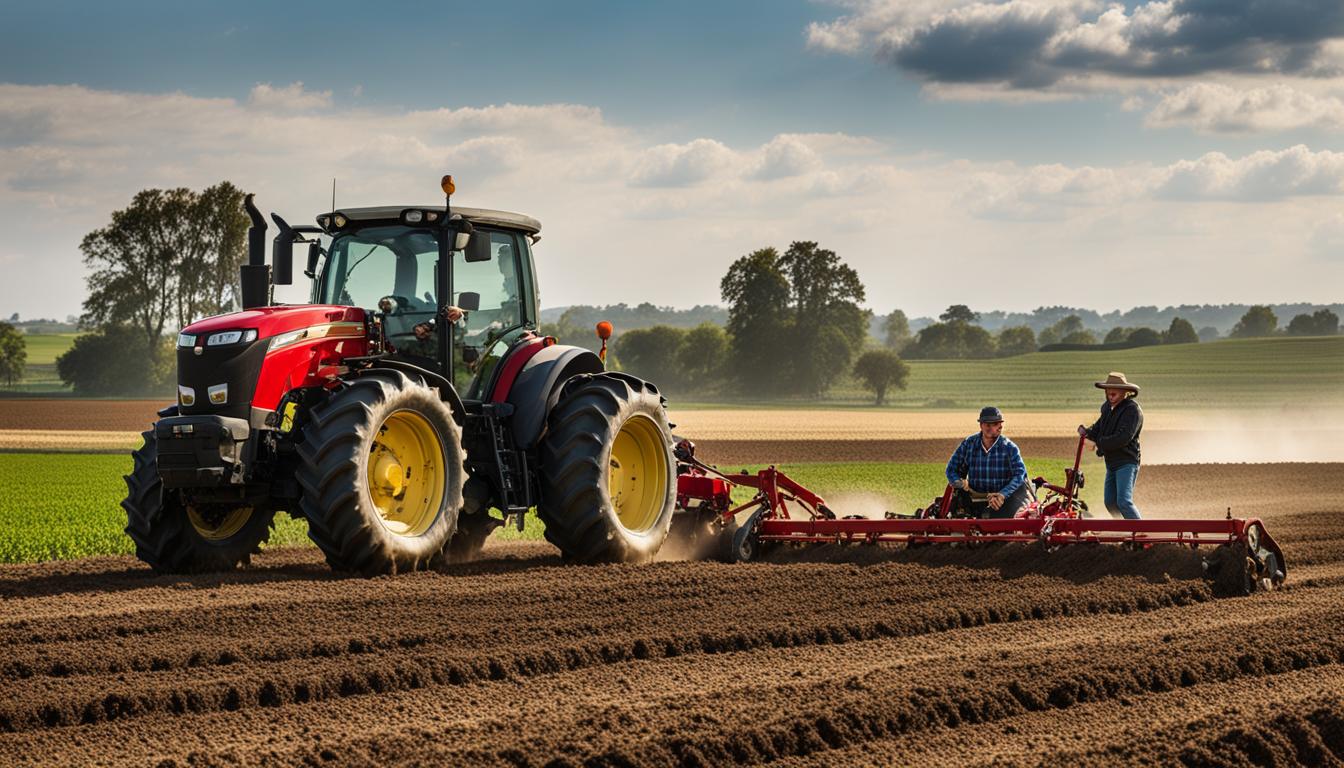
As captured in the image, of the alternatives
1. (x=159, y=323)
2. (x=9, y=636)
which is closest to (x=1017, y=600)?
(x=9, y=636)

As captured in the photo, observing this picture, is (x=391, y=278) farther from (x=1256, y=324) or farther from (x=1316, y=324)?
(x=1256, y=324)

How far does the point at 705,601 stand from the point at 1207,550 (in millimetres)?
3642

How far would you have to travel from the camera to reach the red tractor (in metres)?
9.14

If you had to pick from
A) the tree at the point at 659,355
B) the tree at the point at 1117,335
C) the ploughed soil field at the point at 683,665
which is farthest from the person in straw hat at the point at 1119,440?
the tree at the point at 1117,335

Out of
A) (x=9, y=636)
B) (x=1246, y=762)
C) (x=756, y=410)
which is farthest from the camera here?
(x=756, y=410)

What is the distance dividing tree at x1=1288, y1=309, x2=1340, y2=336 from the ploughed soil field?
103795mm

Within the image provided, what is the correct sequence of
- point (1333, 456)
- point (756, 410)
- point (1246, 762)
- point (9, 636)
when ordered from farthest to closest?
point (756, 410) < point (1333, 456) < point (9, 636) < point (1246, 762)

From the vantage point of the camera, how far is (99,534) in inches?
568

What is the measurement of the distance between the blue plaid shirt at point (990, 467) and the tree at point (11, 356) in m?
63.4

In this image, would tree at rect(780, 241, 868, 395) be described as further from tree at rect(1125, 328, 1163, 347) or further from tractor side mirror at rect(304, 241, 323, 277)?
tractor side mirror at rect(304, 241, 323, 277)

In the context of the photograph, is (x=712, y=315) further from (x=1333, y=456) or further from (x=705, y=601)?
(x=705, y=601)

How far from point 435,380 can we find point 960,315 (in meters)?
104

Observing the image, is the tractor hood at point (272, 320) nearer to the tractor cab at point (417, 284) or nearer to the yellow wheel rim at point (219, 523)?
the tractor cab at point (417, 284)

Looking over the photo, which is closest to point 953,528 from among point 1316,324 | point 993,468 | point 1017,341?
point 993,468
